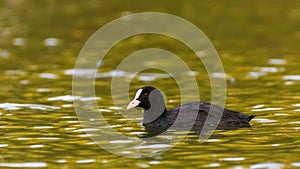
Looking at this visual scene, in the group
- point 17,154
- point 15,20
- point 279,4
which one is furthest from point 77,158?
point 279,4

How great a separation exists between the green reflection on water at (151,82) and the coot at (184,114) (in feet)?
0.97

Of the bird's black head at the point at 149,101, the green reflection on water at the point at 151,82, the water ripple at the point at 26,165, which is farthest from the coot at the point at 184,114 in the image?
the water ripple at the point at 26,165

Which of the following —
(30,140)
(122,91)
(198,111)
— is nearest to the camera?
(30,140)

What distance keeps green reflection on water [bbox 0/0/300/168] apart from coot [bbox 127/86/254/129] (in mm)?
296

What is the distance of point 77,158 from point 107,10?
1397 cm

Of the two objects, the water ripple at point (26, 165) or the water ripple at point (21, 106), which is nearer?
the water ripple at point (26, 165)

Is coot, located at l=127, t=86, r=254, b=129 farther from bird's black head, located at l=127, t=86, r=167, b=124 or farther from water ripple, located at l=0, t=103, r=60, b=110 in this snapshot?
water ripple, located at l=0, t=103, r=60, b=110

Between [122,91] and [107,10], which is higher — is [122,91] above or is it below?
below

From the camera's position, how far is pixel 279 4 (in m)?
25.3

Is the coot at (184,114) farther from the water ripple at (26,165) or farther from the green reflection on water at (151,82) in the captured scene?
the water ripple at (26,165)

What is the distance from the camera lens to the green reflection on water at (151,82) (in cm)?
1136

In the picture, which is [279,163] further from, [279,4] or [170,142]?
[279,4]

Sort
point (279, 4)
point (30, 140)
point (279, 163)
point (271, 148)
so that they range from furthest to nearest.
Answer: point (279, 4) → point (30, 140) → point (271, 148) → point (279, 163)

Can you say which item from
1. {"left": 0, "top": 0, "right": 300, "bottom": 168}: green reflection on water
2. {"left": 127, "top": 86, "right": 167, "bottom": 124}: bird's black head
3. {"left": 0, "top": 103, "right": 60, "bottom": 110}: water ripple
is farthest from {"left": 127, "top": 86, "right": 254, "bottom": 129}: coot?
{"left": 0, "top": 103, "right": 60, "bottom": 110}: water ripple
